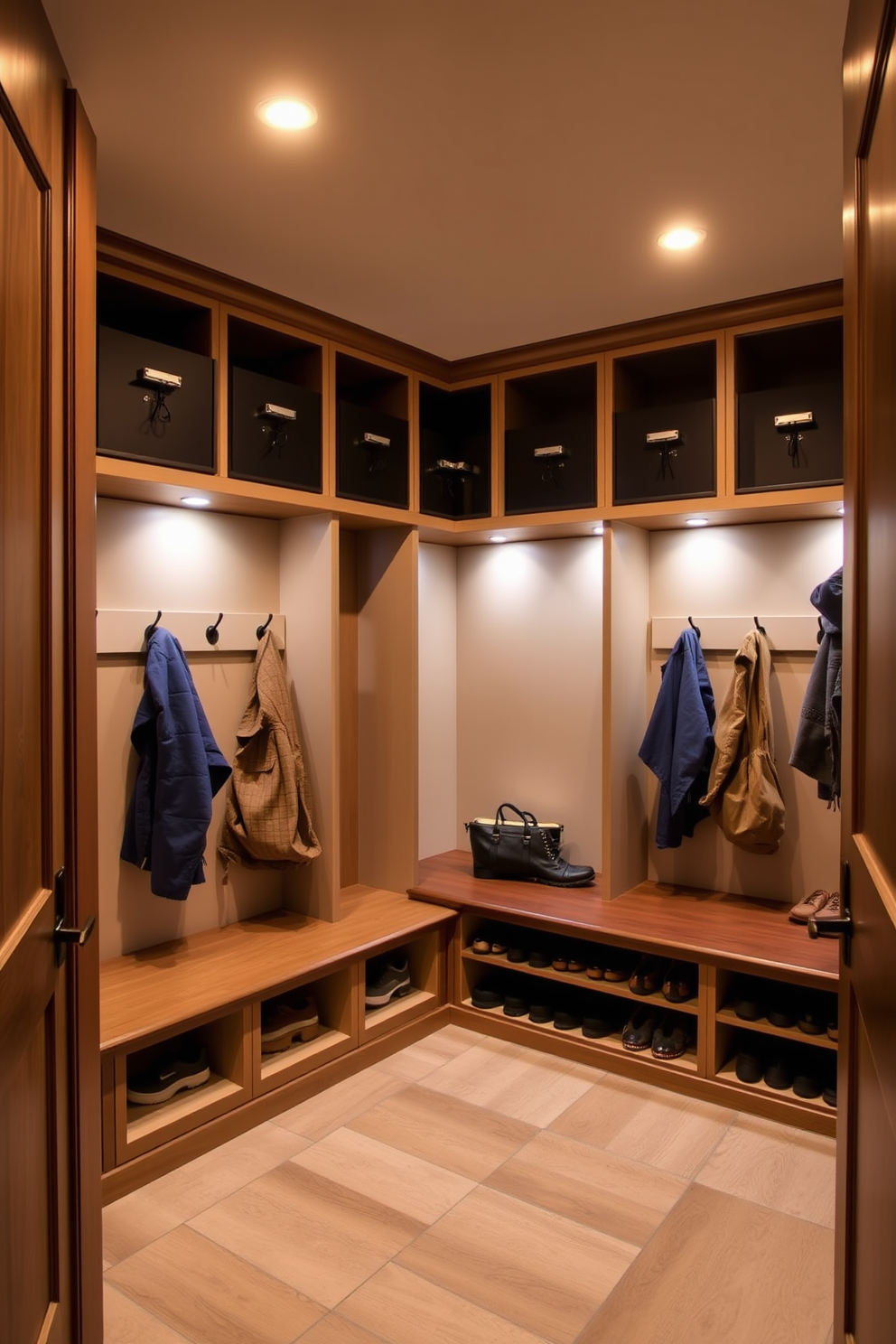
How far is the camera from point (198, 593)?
3.34 meters

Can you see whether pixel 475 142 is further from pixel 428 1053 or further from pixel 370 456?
pixel 428 1053

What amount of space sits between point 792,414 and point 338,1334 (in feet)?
9.62

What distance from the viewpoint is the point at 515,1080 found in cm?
315

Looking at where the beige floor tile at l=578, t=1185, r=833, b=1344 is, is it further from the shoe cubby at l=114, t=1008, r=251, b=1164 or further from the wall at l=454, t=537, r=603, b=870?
the wall at l=454, t=537, r=603, b=870

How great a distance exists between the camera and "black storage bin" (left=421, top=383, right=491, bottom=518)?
12.5 ft

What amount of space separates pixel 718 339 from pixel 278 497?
65.4 inches

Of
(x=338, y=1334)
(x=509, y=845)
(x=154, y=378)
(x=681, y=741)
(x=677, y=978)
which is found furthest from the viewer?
(x=509, y=845)

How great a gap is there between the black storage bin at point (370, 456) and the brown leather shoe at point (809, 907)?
2.12 m

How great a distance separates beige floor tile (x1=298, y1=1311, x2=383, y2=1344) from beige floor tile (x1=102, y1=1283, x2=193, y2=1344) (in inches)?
10.8

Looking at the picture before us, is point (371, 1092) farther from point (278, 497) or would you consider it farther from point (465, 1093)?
point (278, 497)

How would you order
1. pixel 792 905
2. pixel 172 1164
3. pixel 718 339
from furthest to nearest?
pixel 792 905 < pixel 718 339 < pixel 172 1164

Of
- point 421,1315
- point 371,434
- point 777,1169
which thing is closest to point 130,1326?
point 421,1315

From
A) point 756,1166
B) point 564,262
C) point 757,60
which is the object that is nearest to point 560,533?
point 564,262

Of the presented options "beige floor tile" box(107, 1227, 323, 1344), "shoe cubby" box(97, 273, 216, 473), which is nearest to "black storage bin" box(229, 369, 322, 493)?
"shoe cubby" box(97, 273, 216, 473)
